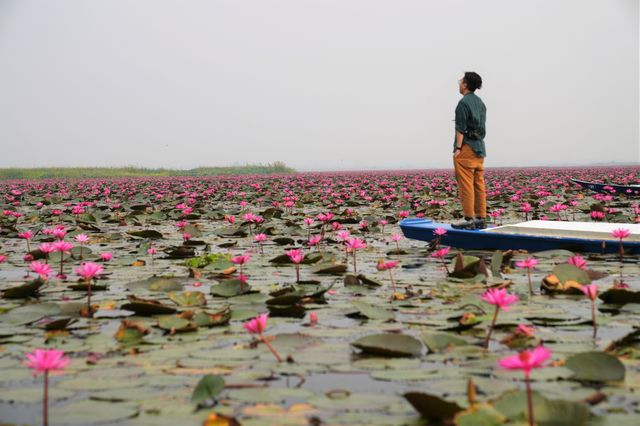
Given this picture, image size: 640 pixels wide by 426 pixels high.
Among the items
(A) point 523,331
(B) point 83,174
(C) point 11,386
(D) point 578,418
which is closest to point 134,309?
(C) point 11,386

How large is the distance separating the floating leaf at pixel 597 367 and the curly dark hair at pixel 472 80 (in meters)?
4.76

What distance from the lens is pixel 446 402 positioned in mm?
1739

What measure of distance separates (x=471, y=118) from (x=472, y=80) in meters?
0.44

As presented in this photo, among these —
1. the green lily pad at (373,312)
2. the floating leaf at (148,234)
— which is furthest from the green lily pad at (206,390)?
the floating leaf at (148,234)

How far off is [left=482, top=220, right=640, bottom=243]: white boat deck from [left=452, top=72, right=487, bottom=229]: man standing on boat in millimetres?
450

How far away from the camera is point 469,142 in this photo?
21.3 feet

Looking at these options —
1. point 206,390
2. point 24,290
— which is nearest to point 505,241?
point 24,290

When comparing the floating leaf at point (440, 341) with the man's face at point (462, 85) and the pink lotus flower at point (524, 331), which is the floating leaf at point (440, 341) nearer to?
the pink lotus flower at point (524, 331)

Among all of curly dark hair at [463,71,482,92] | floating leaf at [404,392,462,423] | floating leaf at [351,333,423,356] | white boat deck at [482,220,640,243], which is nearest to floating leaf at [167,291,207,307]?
floating leaf at [351,333,423,356]

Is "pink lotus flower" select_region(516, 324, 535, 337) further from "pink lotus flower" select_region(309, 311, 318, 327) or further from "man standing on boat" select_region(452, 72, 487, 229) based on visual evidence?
"man standing on boat" select_region(452, 72, 487, 229)

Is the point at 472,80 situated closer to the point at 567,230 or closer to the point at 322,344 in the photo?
the point at 567,230

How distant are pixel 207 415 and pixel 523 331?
57.9 inches

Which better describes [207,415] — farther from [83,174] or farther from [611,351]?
[83,174]

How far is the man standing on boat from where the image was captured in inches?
251
